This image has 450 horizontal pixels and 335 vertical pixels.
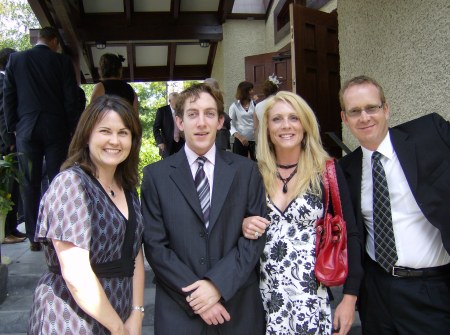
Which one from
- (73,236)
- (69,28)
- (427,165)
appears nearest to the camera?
(73,236)

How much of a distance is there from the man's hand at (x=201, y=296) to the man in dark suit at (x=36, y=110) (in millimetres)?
2477

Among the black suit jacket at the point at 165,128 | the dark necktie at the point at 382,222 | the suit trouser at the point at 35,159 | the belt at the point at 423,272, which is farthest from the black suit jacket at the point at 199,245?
the black suit jacket at the point at 165,128

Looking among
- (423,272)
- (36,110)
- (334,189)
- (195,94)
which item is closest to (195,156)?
(195,94)

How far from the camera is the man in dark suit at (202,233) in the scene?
6.05ft

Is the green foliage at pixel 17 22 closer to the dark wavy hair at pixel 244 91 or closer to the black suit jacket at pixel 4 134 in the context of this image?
the dark wavy hair at pixel 244 91

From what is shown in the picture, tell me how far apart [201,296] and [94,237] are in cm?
51

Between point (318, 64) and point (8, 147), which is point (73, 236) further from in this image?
point (318, 64)

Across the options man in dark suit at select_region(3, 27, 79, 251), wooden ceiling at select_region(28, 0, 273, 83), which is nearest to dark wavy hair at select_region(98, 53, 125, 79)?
man in dark suit at select_region(3, 27, 79, 251)

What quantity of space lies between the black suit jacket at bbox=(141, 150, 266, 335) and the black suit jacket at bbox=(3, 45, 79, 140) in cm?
222

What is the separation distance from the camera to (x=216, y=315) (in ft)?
6.03

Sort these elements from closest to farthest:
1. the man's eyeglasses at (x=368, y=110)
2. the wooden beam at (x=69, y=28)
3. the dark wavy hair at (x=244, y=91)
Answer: the man's eyeglasses at (x=368, y=110)
the wooden beam at (x=69, y=28)
the dark wavy hair at (x=244, y=91)

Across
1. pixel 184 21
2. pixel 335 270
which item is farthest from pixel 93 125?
pixel 184 21

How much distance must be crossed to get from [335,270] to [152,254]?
824 mm

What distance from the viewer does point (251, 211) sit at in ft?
6.50
